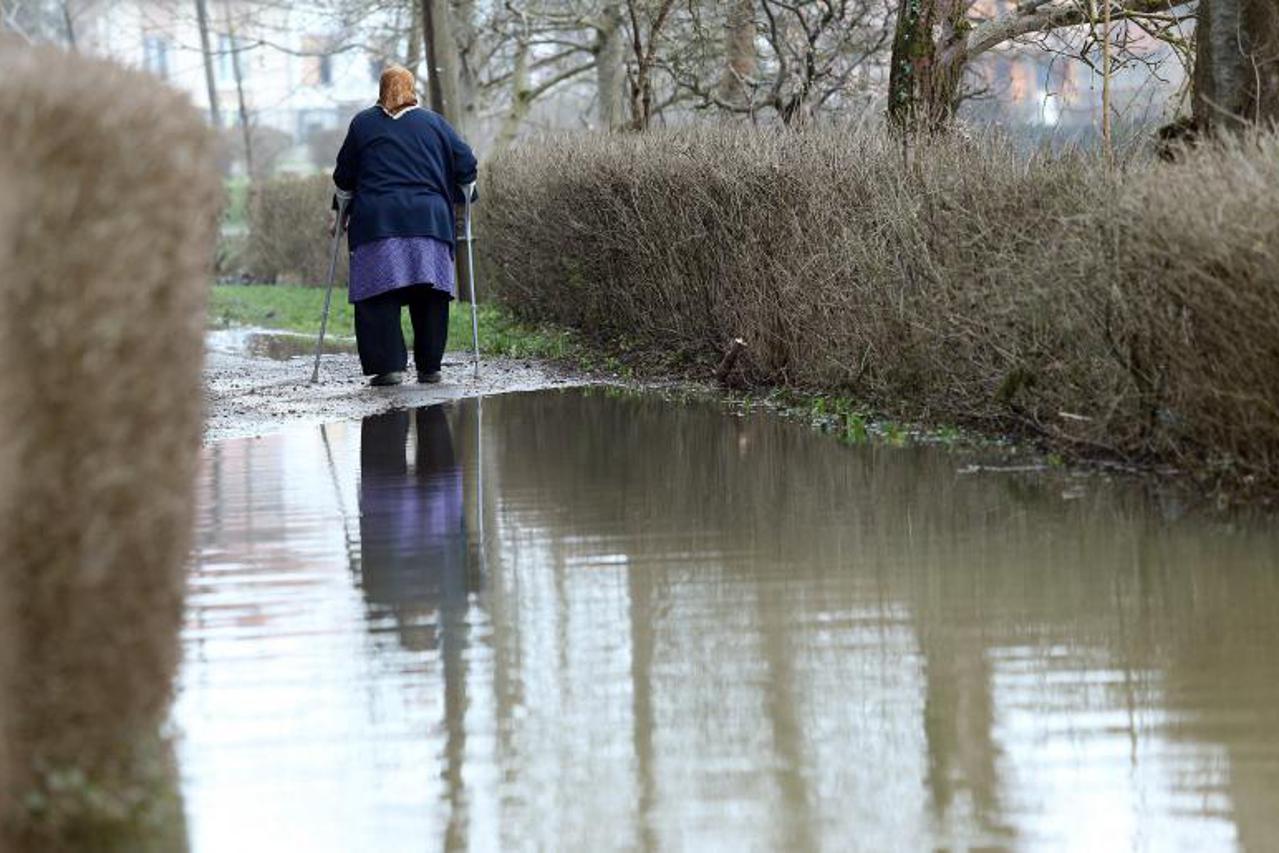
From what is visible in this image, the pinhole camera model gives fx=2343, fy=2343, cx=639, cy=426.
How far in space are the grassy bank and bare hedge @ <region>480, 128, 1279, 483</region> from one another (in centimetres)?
91

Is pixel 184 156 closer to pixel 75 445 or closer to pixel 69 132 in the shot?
pixel 69 132

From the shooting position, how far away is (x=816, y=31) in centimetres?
2183

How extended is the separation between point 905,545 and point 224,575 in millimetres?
2295

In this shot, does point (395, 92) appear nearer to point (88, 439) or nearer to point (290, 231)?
point (88, 439)

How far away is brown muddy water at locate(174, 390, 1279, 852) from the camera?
15.7ft

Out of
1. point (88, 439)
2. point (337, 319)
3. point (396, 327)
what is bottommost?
point (337, 319)

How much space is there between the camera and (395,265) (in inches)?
567

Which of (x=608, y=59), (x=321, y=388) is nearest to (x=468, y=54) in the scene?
(x=608, y=59)

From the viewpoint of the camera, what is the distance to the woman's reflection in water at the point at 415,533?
700 centimetres

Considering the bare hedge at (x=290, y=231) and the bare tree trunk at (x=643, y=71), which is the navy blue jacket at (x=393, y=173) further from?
the bare hedge at (x=290, y=231)

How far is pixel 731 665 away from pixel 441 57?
19872mm

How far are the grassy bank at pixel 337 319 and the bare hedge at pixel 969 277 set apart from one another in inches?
35.9

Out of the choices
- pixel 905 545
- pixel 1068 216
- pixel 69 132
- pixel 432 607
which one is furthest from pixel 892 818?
pixel 1068 216

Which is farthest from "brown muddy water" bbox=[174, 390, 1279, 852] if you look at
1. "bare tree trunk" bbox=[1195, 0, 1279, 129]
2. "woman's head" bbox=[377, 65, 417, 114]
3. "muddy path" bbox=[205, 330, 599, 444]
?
"woman's head" bbox=[377, 65, 417, 114]
